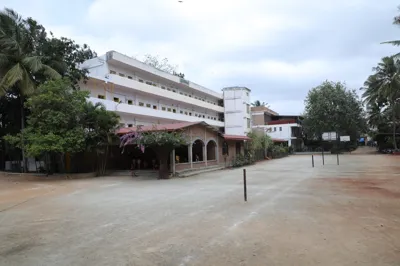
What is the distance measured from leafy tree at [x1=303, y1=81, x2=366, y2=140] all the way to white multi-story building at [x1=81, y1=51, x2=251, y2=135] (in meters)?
11.4

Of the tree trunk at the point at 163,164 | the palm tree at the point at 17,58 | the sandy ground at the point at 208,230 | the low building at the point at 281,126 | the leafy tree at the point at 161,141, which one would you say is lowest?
the sandy ground at the point at 208,230

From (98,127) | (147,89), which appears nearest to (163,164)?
(98,127)

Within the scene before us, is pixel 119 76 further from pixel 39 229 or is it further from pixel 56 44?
pixel 39 229

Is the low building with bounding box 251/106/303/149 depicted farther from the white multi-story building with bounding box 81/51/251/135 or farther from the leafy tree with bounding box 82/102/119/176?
the leafy tree with bounding box 82/102/119/176

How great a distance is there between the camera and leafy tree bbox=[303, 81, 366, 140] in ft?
157

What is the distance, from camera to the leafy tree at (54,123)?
59.7 feet

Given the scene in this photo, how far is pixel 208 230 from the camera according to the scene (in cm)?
659

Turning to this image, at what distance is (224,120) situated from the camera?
54125 millimetres

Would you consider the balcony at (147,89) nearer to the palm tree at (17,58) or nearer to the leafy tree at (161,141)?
the palm tree at (17,58)

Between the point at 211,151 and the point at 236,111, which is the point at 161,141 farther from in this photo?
the point at 236,111

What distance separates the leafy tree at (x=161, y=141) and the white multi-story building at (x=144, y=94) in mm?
10746

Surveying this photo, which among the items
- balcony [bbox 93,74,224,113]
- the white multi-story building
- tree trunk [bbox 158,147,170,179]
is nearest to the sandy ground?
tree trunk [bbox 158,147,170,179]

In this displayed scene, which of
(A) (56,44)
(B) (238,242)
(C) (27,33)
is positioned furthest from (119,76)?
(B) (238,242)

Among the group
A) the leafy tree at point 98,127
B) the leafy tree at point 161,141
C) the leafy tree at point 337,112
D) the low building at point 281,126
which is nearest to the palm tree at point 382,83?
the leafy tree at point 337,112
